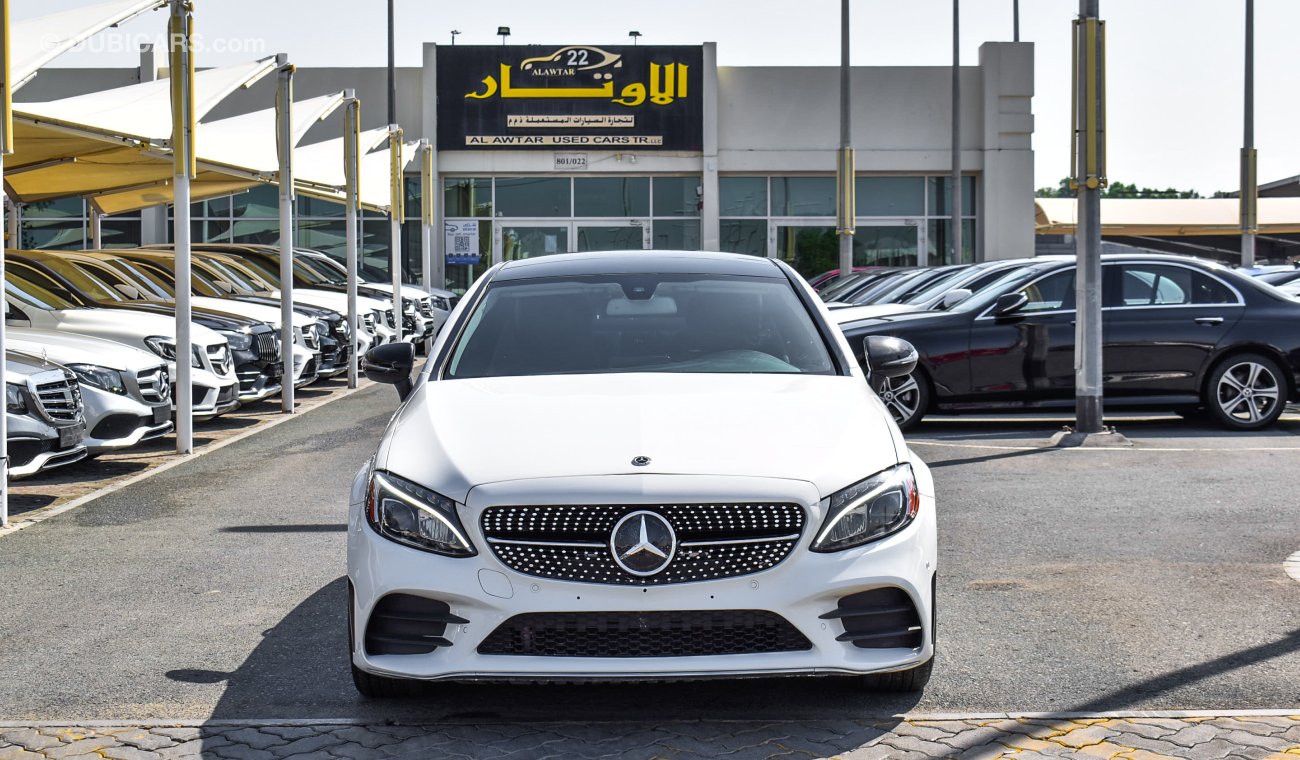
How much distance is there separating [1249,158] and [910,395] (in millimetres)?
22916

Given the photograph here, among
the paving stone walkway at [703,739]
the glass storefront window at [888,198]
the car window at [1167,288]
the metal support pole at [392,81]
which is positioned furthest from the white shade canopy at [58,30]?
the glass storefront window at [888,198]

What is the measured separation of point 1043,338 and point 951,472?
3109 mm

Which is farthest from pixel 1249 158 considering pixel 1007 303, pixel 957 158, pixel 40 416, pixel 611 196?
pixel 40 416

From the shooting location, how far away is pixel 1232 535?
26.5 feet

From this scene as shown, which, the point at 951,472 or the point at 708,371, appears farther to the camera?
the point at 951,472

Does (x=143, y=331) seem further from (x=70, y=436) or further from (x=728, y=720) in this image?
(x=728, y=720)

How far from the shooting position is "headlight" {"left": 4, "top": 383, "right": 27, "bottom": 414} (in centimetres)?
939

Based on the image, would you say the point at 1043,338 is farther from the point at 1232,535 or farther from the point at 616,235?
the point at 616,235

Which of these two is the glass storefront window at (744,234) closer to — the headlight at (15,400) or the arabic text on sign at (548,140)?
the arabic text on sign at (548,140)

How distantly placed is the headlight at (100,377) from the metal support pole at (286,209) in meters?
4.36

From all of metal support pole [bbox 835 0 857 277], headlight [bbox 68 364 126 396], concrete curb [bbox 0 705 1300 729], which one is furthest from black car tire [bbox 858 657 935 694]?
metal support pole [bbox 835 0 857 277]

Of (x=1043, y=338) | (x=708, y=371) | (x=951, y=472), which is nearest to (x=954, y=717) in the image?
(x=708, y=371)

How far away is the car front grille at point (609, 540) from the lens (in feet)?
14.7

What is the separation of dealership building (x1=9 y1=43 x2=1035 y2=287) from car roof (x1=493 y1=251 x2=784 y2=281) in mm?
30787
